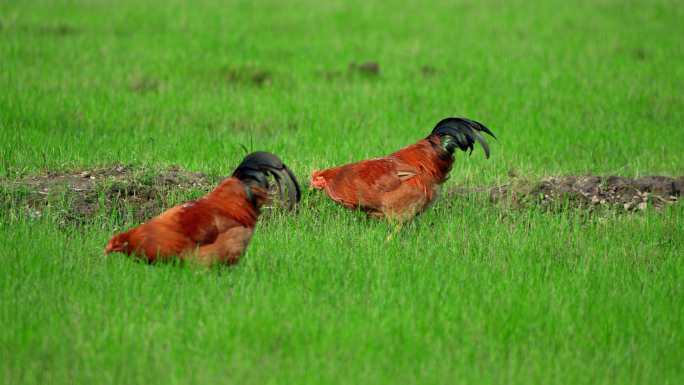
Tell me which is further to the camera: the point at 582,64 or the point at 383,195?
the point at 582,64

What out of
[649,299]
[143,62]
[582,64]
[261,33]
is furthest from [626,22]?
[649,299]

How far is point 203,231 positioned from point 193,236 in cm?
6

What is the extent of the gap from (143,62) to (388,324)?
27.7 feet

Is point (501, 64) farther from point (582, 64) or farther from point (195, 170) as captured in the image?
point (195, 170)

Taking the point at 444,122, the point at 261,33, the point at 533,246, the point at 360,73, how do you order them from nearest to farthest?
the point at 533,246, the point at 444,122, the point at 360,73, the point at 261,33

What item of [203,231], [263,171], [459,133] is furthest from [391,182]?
[203,231]

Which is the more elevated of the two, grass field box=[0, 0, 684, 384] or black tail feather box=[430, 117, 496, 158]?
black tail feather box=[430, 117, 496, 158]

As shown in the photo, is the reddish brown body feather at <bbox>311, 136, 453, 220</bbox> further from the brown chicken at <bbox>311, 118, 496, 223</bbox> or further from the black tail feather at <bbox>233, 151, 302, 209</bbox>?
the black tail feather at <bbox>233, 151, 302, 209</bbox>

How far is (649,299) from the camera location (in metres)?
5.21

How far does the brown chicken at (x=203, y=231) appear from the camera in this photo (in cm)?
517

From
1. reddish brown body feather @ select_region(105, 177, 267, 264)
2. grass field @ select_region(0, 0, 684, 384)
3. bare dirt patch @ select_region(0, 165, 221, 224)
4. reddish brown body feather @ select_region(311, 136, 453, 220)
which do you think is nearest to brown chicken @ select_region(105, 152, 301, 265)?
reddish brown body feather @ select_region(105, 177, 267, 264)

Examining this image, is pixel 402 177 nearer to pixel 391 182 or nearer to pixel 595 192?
pixel 391 182

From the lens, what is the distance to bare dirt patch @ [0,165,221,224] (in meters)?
6.64

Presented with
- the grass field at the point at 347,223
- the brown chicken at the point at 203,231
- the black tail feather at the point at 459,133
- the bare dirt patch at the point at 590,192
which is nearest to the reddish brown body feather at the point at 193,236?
the brown chicken at the point at 203,231
